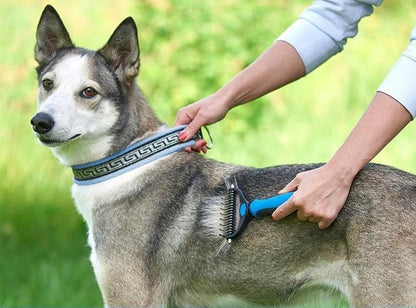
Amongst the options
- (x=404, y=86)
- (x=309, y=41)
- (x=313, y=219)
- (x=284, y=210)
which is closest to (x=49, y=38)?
(x=309, y=41)

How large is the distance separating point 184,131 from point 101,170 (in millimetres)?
441

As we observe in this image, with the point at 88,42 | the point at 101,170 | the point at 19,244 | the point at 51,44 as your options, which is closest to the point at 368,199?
the point at 101,170

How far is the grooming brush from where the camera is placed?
3.76 m

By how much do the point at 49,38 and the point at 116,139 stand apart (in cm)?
69

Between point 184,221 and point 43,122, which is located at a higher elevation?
point 43,122

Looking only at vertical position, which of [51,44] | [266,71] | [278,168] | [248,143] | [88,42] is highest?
[51,44]

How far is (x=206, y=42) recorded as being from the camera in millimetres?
8039

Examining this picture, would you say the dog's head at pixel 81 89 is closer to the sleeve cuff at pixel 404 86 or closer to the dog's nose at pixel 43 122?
the dog's nose at pixel 43 122

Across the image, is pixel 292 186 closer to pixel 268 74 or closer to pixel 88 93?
pixel 268 74

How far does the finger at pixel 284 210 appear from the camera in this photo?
361 centimetres

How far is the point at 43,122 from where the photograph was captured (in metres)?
3.88

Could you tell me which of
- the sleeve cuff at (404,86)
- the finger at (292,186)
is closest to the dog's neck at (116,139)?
the finger at (292,186)

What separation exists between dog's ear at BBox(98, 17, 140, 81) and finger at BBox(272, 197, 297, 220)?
3.50 ft

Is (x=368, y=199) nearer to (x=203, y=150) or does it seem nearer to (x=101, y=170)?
(x=203, y=150)
